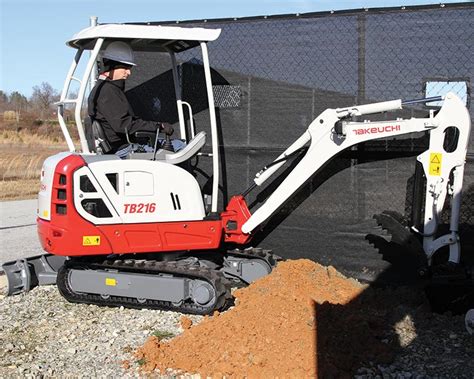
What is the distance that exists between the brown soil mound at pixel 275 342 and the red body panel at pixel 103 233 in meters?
0.95

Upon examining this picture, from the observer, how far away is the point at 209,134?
827 centimetres

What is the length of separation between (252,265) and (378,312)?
5.11 ft

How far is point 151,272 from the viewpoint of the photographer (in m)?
6.65

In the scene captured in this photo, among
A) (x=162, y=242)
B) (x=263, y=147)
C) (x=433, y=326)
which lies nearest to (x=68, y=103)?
(x=162, y=242)

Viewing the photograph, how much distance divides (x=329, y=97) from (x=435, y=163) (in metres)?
1.54

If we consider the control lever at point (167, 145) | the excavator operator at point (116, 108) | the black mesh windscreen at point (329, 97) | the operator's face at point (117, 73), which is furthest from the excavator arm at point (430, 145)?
the operator's face at point (117, 73)

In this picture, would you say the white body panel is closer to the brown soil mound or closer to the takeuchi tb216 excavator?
the takeuchi tb216 excavator

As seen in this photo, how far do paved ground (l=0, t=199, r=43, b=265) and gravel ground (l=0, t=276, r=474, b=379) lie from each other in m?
2.68

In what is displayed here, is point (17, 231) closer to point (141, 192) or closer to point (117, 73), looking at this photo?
point (117, 73)

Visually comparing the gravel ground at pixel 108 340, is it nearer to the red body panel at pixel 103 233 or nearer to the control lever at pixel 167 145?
the red body panel at pixel 103 233

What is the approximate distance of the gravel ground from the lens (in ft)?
17.0

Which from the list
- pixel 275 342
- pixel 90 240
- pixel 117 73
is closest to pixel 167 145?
pixel 117 73

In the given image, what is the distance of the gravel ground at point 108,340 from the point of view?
5193 mm

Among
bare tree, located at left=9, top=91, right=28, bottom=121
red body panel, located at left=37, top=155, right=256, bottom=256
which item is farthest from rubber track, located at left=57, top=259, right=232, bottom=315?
bare tree, located at left=9, top=91, right=28, bottom=121
